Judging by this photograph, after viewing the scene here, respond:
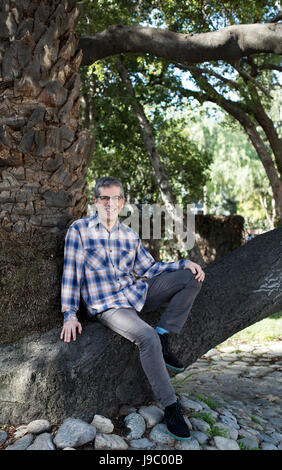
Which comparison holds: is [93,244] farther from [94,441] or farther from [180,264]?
[94,441]

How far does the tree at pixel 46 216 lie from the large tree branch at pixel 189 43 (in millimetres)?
841

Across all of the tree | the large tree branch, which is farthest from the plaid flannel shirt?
the large tree branch

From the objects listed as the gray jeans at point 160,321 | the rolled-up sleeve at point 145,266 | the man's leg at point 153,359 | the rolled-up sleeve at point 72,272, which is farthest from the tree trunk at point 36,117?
the man's leg at point 153,359

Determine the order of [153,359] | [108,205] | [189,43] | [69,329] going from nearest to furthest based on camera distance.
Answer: [153,359] < [69,329] < [108,205] < [189,43]

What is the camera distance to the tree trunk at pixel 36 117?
321 cm

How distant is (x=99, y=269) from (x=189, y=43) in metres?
2.51

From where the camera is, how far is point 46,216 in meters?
3.33

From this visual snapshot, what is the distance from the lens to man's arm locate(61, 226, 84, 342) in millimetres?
3059

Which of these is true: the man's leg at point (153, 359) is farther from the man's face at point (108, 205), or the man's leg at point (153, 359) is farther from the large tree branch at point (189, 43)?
the large tree branch at point (189, 43)

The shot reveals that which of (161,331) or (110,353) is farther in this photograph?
(161,331)

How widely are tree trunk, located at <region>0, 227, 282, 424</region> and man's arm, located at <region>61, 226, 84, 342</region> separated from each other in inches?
5.3

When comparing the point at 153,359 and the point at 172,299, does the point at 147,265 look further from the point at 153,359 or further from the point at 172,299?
the point at 153,359

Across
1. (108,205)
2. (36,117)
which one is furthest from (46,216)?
(36,117)

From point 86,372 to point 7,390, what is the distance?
55cm
